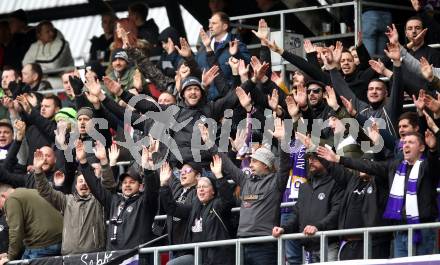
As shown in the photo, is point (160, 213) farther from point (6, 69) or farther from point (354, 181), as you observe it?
point (6, 69)

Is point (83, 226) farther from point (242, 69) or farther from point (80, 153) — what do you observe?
point (242, 69)

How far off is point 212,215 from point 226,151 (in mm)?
1361

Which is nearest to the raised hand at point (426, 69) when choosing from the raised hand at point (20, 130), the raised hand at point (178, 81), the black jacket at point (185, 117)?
the black jacket at point (185, 117)

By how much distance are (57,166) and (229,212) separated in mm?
3533

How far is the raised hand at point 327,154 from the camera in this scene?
1611 cm

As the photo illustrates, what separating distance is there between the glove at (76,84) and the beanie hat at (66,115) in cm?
26

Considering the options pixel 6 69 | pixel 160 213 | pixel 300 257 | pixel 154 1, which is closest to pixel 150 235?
pixel 160 213

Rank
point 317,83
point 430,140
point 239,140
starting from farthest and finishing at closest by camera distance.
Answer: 1. point 239,140
2. point 317,83
3. point 430,140

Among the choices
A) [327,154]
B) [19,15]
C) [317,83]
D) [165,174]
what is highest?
[19,15]

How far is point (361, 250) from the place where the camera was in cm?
1609

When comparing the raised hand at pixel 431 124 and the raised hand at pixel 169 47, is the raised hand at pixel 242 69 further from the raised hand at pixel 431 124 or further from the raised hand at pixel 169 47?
the raised hand at pixel 431 124

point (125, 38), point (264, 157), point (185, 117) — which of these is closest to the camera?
point (264, 157)

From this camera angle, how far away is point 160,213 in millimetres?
18375

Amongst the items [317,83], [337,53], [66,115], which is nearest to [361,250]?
[317,83]
